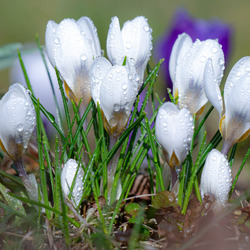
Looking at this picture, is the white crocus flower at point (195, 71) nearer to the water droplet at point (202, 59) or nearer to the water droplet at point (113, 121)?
the water droplet at point (202, 59)

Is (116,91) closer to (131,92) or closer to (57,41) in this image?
(131,92)


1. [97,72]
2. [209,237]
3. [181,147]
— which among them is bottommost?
[209,237]

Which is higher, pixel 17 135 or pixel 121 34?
pixel 121 34

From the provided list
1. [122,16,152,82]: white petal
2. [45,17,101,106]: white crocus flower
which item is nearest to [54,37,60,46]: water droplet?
[45,17,101,106]: white crocus flower

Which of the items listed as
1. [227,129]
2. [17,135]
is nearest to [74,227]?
[17,135]

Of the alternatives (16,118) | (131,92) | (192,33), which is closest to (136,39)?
(131,92)

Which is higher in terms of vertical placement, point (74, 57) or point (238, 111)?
point (74, 57)

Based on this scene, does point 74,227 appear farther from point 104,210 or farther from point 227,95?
point 227,95
